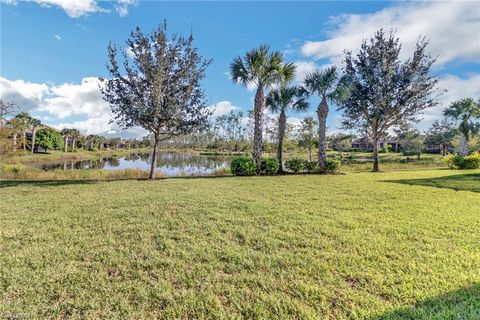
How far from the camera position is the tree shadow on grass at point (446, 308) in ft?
7.01

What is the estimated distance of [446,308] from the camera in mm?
2244

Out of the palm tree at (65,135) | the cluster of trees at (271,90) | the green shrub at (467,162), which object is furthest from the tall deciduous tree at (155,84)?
the palm tree at (65,135)

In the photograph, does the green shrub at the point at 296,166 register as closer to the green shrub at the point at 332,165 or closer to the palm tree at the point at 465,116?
the green shrub at the point at 332,165

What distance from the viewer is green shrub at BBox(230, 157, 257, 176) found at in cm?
1340

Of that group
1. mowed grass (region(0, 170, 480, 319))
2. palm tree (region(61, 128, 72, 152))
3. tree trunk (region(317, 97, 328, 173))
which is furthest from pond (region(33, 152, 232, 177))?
palm tree (region(61, 128, 72, 152))

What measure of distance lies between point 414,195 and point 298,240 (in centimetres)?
546

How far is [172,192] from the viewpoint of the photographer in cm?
795

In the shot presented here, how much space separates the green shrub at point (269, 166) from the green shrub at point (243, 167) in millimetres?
569

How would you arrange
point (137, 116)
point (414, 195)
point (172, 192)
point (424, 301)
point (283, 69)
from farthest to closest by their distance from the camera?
1. point (283, 69)
2. point (137, 116)
3. point (172, 192)
4. point (414, 195)
5. point (424, 301)

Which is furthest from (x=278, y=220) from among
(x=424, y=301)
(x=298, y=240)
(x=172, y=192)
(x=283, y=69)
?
(x=283, y=69)

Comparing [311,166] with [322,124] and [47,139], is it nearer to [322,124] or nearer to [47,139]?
[322,124]

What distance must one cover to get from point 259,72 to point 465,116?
28.4 metres

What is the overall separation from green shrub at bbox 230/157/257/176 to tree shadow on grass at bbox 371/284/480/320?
11072mm

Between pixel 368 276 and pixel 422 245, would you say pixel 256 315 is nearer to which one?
pixel 368 276
